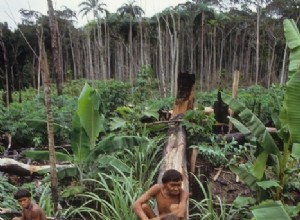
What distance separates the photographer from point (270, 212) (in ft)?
13.2

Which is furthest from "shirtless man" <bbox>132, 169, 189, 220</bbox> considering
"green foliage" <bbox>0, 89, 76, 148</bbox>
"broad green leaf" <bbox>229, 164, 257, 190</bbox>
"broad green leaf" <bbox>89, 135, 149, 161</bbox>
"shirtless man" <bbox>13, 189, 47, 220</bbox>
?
"green foliage" <bbox>0, 89, 76, 148</bbox>

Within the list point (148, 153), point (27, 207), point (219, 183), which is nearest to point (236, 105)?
point (148, 153)

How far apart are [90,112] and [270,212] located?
3.56m

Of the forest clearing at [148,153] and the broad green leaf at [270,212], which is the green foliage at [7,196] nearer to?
the forest clearing at [148,153]

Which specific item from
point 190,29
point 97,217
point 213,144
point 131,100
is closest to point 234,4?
point 190,29

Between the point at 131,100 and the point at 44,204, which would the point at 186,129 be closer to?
the point at 44,204

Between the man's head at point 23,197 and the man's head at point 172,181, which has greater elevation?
the man's head at point 172,181

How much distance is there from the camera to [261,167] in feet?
18.9

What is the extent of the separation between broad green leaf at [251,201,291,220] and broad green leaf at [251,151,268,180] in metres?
1.63

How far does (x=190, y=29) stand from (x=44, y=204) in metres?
35.4

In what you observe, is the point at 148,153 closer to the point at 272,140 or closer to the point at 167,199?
the point at 272,140

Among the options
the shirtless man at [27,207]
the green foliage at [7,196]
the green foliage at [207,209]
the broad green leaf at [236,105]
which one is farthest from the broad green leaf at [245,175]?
the green foliage at [7,196]

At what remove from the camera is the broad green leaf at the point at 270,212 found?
13.1 ft

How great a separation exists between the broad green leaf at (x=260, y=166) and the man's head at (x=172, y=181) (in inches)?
76.2
